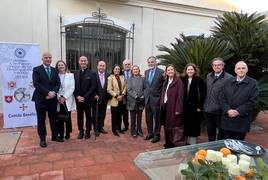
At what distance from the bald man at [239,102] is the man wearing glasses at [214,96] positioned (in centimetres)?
26

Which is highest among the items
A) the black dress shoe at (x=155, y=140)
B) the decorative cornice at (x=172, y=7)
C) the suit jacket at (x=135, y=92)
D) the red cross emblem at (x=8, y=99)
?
the decorative cornice at (x=172, y=7)

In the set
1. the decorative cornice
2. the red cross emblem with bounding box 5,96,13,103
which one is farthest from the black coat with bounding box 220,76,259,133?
the decorative cornice

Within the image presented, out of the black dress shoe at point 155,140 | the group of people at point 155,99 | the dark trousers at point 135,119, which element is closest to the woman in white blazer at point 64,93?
the group of people at point 155,99

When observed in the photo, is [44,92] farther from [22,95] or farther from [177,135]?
[177,135]

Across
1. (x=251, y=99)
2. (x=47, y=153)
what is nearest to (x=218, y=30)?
(x=251, y=99)

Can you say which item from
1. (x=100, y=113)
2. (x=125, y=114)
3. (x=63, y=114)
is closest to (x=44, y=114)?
(x=63, y=114)

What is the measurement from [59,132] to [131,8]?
4.84 meters

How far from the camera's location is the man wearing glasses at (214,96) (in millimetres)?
3619

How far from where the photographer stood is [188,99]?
3879 mm

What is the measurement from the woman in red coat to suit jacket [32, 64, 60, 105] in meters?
1.94

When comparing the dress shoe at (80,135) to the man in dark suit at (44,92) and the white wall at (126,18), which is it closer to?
the man in dark suit at (44,92)

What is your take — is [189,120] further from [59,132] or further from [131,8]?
[131,8]

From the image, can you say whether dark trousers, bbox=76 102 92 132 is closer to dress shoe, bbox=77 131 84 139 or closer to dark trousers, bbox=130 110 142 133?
dress shoe, bbox=77 131 84 139

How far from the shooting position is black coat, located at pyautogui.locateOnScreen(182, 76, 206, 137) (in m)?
3.83
